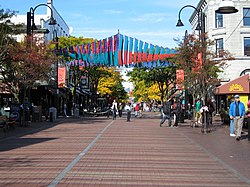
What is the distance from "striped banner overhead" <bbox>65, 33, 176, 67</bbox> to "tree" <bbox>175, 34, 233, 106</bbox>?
875cm

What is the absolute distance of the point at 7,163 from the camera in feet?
34.7

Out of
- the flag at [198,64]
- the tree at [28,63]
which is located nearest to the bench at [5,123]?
the tree at [28,63]

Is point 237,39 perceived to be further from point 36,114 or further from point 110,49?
point 36,114

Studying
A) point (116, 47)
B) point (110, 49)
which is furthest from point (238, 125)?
point (110, 49)

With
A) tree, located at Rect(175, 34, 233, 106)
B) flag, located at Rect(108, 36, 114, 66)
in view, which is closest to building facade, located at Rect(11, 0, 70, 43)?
flag, located at Rect(108, 36, 114, 66)

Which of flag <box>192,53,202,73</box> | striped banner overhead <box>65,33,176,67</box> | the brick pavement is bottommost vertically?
the brick pavement

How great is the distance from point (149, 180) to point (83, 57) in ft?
84.0

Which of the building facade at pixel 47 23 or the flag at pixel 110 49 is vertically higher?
the building facade at pixel 47 23

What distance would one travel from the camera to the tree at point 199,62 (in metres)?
21.6

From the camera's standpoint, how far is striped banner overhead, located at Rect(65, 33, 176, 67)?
106 feet

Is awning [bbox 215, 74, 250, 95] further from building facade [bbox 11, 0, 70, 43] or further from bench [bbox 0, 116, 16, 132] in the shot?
building facade [bbox 11, 0, 70, 43]

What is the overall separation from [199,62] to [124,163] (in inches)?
494

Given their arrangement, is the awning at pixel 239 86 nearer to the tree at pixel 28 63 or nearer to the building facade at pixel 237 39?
the tree at pixel 28 63

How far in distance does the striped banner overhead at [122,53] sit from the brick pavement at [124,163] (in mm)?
17034
